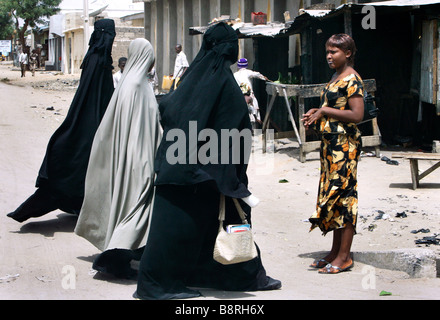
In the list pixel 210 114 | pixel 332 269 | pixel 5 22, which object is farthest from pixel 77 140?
pixel 5 22

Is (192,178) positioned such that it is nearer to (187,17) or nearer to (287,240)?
(287,240)

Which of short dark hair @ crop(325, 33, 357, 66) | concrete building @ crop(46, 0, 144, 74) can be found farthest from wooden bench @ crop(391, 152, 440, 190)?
concrete building @ crop(46, 0, 144, 74)

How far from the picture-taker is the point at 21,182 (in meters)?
8.62

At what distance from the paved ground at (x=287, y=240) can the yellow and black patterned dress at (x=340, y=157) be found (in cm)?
51

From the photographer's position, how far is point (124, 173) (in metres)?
4.97

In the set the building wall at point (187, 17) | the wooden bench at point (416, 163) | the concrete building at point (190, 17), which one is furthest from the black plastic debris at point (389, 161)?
the building wall at point (187, 17)

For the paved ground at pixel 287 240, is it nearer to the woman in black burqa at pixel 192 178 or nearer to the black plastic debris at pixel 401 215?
the black plastic debris at pixel 401 215

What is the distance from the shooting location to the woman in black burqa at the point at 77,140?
243 inches

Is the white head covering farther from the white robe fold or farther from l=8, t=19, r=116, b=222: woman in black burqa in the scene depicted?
l=8, t=19, r=116, b=222: woman in black burqa

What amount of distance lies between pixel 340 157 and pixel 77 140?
8.63 ft

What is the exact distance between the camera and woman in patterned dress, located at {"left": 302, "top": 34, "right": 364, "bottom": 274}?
16.0ft

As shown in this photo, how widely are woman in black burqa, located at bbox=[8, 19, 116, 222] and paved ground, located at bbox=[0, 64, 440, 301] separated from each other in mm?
308

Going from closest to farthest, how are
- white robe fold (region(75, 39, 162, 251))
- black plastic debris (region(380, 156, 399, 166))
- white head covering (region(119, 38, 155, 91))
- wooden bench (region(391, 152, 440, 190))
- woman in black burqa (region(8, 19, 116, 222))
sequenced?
white robe fold (region(75, 39, 162, 251)), white head covering (region(119, 38, 155, 91)), woman in black burqa (region(8, 19, 116, 222)), wooden bench (region(391, 152, 440, 190)), black plastic debris (region(380, 156, 399, 166))
